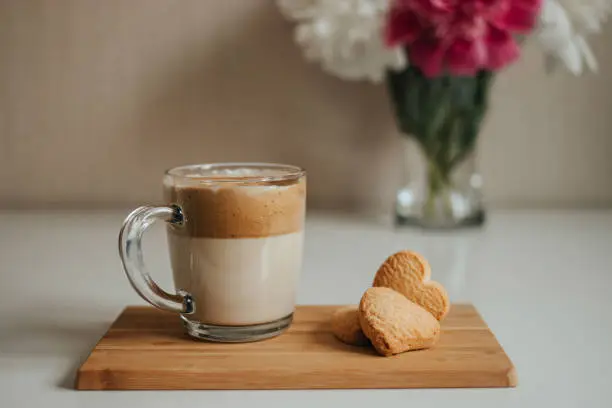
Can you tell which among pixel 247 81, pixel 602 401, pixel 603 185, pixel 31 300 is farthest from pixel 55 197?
pixel 602 401

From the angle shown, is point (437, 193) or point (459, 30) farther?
point (437, 193)

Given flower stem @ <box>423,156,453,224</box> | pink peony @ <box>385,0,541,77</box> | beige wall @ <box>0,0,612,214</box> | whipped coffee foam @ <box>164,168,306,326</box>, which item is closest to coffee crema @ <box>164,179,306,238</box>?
whipped coffee foam @ <box>164,168,306,326</box>

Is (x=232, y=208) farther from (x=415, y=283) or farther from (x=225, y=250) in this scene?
(x=415, y=283)

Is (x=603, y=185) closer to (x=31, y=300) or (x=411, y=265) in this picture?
(x=411, y=265)

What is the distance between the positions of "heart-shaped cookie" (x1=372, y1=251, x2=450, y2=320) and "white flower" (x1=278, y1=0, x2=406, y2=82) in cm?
52

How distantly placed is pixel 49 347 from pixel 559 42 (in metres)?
0.85

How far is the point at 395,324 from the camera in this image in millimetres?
626

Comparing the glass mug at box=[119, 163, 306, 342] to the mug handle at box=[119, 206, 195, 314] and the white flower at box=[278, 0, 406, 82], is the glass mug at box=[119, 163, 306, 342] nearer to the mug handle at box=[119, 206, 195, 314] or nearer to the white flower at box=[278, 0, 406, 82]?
the mug handle at box=[119, 206, 195, 314]

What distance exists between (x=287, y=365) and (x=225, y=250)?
0.12 metres

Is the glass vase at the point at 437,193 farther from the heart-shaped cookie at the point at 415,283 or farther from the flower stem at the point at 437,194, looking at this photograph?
the heart-shaped cookie at the point at 415,283

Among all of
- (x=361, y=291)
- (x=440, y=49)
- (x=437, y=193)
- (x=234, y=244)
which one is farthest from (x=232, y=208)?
(x=437, y=193)

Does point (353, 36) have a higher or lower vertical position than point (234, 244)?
higher

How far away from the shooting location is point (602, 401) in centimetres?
57

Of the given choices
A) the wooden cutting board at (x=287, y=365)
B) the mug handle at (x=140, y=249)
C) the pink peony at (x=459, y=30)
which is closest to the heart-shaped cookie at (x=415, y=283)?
the wooden cutting board at (x=287, y=365)
